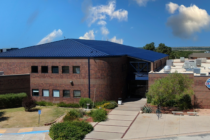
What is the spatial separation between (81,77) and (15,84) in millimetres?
9543

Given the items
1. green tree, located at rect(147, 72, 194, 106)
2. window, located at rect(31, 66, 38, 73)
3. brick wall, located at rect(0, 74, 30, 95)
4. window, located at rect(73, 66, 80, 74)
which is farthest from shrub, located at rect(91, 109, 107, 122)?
brick wall, located at rect(0, 74, 30, 95)

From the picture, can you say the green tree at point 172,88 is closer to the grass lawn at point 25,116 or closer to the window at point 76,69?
the window at point 76,69

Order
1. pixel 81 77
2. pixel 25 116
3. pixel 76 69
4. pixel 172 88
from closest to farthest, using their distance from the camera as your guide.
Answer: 1. pixel 172 88
2. pixel 25 116
3. pixel 81 77
4. pixel 76 69

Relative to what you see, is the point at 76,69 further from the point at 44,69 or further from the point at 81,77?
the point at 44,69

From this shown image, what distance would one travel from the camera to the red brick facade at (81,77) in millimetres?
33312

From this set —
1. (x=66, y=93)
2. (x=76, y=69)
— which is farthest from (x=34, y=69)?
(x=76, y=69)

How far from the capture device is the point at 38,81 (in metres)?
35.6

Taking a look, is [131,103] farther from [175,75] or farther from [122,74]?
[175,75]

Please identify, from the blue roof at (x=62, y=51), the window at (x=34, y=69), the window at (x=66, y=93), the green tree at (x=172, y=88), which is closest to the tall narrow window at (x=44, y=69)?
the window at (x=34, y=69)

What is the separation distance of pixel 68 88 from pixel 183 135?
17.7 m

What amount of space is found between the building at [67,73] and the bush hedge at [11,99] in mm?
1324

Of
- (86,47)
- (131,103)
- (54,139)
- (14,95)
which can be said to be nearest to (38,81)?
(14,95)

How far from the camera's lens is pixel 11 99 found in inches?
1297

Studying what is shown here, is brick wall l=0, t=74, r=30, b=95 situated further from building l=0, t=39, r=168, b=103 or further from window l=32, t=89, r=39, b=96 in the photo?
window l=32, t=89, r=39, b=96
